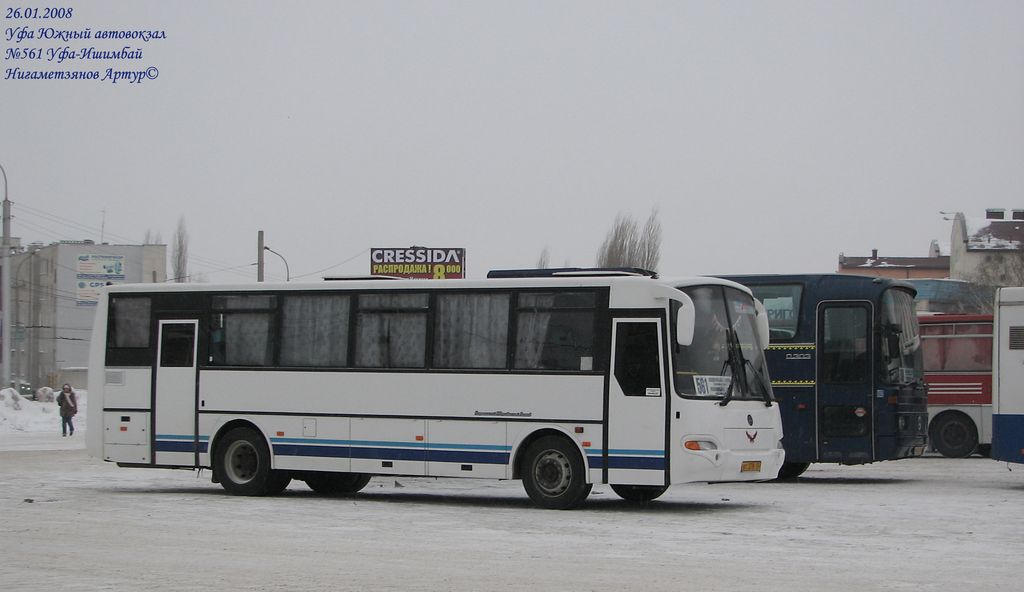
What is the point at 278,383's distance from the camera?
19516 mm

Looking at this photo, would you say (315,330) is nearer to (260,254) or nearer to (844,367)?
(844,367)

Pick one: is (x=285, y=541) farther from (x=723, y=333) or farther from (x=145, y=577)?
(x=723, y=333)

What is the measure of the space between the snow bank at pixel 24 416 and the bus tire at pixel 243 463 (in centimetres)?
2919

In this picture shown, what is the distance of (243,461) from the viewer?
19.8 meters

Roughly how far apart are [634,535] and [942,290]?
246ft

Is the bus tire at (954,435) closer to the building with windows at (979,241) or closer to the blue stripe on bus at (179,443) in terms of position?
the blue stripe on bus at (179,443)

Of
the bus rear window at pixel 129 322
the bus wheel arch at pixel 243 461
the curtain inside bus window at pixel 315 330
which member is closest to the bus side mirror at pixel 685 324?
the curtain inside bus window at pixel 315 330

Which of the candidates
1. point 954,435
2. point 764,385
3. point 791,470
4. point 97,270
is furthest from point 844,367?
point 97,270

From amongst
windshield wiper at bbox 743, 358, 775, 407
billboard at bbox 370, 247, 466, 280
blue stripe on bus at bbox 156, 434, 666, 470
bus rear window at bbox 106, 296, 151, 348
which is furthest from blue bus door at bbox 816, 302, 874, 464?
billboard at bbox 370, 247, 466, 280

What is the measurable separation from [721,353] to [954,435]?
16545 millimetres

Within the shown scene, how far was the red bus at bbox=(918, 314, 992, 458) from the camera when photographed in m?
31.6

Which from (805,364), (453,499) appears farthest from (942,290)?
(453,499)

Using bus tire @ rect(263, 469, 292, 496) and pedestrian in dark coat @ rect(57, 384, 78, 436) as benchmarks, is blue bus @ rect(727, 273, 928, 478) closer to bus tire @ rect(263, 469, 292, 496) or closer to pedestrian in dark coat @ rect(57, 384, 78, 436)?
bus tire @ rect(263, 469, 292, 496)

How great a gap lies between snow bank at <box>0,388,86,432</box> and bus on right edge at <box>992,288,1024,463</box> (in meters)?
34.3
